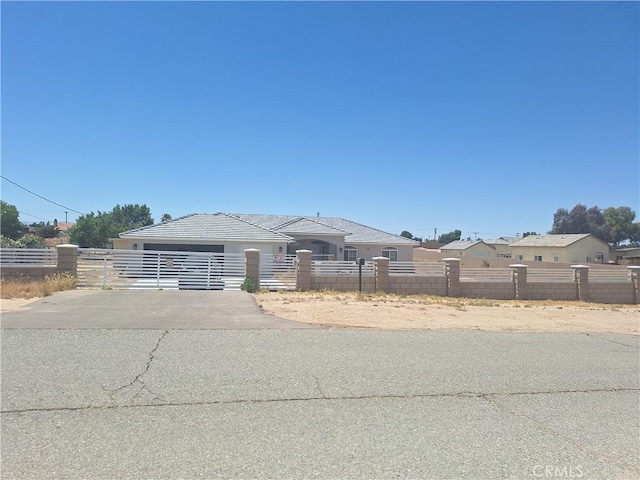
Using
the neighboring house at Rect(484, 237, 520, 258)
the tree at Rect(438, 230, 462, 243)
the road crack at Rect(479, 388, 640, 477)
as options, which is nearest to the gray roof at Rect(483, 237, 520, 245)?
the neighboring house at Rect(484, 237, 520, 258)

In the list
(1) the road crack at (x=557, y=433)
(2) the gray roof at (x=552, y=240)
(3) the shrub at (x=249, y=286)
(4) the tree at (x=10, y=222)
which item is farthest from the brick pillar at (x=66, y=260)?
(2) the gray roof at (x=552, y=240)

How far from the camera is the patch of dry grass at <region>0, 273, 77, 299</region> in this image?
13469mm

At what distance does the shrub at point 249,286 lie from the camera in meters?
17.2

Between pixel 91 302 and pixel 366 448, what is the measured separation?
10531mm

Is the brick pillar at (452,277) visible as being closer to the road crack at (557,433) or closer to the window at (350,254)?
the road crack at (557,433)

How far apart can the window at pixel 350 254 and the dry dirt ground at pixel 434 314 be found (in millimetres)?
17688

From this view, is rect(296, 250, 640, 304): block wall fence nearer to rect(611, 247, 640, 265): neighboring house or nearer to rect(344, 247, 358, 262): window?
rect(344, 247, 358, 262): window

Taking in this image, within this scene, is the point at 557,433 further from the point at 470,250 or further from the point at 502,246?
the point at 502,246

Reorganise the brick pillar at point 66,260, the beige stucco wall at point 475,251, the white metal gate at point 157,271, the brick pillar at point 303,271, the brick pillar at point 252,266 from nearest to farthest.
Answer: the brick pillar at point 66,260 < the white metal gate at point 157,271 < the brick pillar at point 252,266 < the brick pillar at point 303,271 < the beige stucco wall at point 475,251

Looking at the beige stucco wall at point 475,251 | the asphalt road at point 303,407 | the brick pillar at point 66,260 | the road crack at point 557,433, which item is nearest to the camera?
the asphalt road at point 303,407

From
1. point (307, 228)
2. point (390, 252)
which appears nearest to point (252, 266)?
point (307, 228)

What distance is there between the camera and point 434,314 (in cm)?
1384

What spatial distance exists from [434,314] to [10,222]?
208 ft

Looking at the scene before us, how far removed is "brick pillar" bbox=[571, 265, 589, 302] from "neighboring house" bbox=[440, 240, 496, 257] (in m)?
47.4
